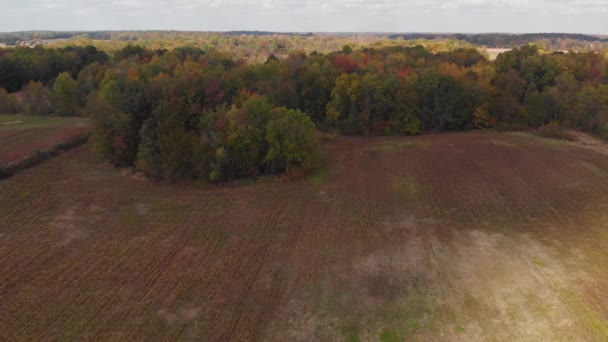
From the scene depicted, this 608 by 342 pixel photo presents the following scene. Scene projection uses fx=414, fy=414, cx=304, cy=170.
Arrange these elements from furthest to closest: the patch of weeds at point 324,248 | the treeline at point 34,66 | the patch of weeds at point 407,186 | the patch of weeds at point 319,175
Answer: the treeline at point 34,66
the patch of weeds at point 319,175
the patch of weeds at point 407,186
the patch of weeds at point 324,248

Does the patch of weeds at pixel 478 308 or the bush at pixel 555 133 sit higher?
the bush at pixel 555 133

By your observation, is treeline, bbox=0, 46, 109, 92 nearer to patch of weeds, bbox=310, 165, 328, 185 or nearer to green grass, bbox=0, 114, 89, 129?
green grass, bbox=0, 114, 89, 129

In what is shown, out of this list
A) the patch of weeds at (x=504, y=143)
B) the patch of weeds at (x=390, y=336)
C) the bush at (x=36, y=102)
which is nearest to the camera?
the patch of weeds at (x=390, y=336)

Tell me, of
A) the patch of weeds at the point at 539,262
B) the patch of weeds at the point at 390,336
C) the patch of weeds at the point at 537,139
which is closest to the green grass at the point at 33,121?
the patch of weeds at the point at 390,336

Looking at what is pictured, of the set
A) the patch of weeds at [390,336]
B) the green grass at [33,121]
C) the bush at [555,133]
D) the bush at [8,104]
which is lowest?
the patch of weeds at [390,336]

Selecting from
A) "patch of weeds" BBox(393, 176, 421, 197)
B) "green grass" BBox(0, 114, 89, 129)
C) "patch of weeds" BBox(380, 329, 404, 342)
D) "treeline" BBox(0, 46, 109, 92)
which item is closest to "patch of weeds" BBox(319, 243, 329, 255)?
"patch of weeds" BBox(380, 329, 404, 342)

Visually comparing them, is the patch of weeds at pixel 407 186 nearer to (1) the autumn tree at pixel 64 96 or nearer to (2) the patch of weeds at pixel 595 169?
(2) the patch of weeds at pixel 595 169
